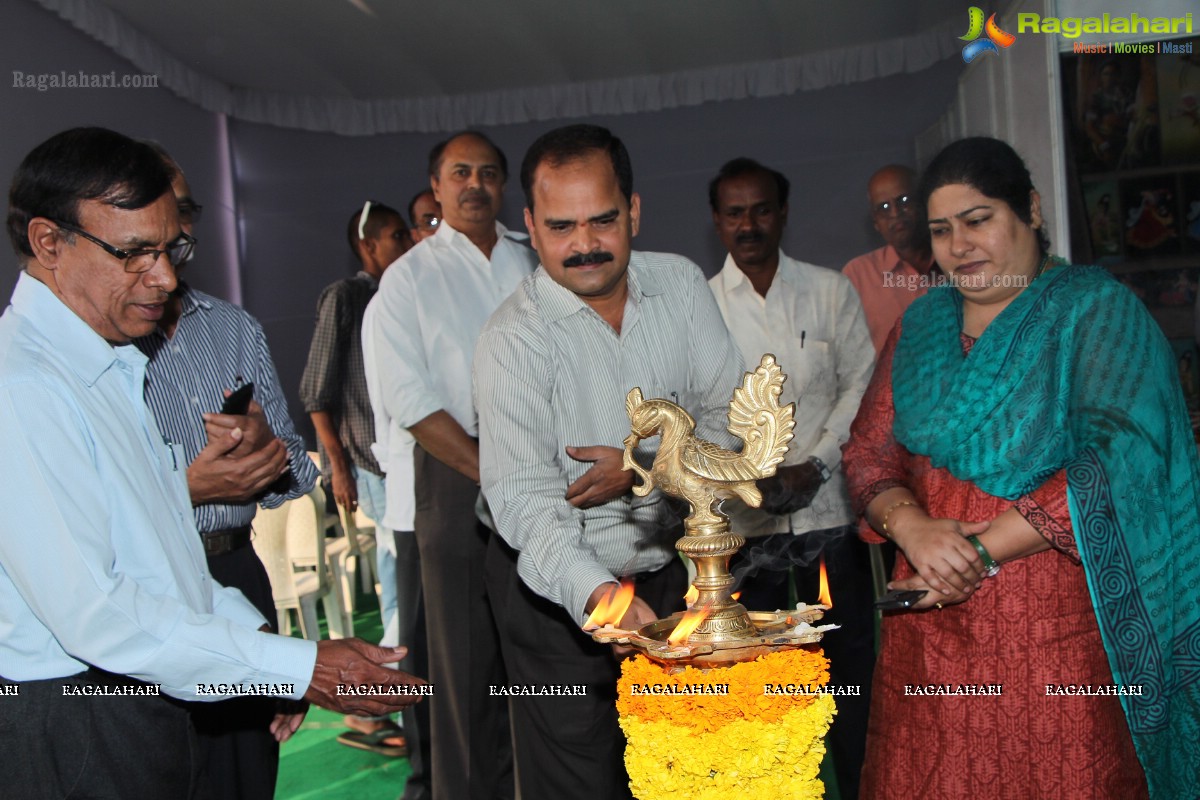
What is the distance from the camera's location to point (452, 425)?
3.56 meters

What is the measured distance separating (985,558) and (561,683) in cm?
100

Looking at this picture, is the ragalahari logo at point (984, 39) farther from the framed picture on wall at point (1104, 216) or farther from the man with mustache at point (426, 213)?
the man with mustache at point (426, 213)

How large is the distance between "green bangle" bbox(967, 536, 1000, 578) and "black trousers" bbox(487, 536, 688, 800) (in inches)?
30.4

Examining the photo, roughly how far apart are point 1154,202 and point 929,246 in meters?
2.45

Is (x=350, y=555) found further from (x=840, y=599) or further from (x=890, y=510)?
(x=890, y=510)

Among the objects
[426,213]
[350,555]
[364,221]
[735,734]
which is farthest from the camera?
[350,555]

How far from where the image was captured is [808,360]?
13.2 ft

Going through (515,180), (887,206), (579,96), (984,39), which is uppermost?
(579,96)

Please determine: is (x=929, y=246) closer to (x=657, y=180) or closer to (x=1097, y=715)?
(x=1097, y=715)

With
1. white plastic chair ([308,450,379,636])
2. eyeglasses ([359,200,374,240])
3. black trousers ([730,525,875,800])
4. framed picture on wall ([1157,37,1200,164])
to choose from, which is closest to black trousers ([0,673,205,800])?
black trousers ([730,525,875,800])

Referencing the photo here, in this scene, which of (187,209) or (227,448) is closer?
(227,448)

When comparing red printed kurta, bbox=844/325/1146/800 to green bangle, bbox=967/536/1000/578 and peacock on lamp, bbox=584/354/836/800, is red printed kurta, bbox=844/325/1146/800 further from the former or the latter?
peacock on lamp, bbox=584/354/836/800

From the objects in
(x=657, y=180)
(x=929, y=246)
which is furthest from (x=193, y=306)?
(x=657, y=180)

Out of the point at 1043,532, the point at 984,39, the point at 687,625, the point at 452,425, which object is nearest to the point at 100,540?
the point at 687,625
